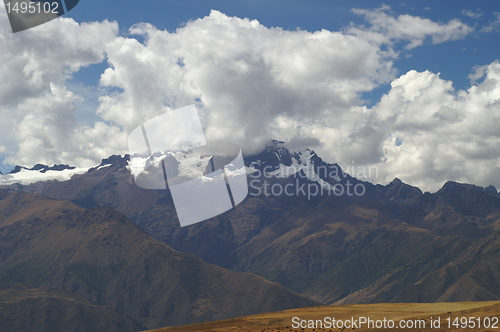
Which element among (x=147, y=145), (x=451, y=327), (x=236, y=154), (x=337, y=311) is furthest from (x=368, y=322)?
(x=147, y=145)

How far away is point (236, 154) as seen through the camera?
4859 cm

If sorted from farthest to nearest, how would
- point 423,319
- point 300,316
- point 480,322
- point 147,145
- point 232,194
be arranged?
1. point 300,316
2. point 423,319
3. point 480,322
4. point 232,194
5. point 147,145

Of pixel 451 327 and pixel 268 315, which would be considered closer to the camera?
pixel 451 327

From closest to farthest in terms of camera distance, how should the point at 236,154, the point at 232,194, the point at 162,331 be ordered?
the point at 236,154
the point at 232,194
the point at 162,331

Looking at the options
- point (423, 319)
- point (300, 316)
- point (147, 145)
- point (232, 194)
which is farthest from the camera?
point (300, 316)

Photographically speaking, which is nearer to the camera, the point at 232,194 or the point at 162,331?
the point at 232,194

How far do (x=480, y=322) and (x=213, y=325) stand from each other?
4170cm

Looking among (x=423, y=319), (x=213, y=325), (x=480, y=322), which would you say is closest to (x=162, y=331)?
(x=213, y=325)

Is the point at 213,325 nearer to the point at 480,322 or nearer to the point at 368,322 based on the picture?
the point at 368,322

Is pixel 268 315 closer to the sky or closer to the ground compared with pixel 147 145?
closer to the ground

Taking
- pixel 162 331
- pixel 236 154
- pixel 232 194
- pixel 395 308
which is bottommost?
pixel 395 308

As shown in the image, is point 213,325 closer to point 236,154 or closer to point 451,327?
point 451,327

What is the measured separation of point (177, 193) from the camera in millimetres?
49531

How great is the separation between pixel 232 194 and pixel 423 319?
1514 inches
